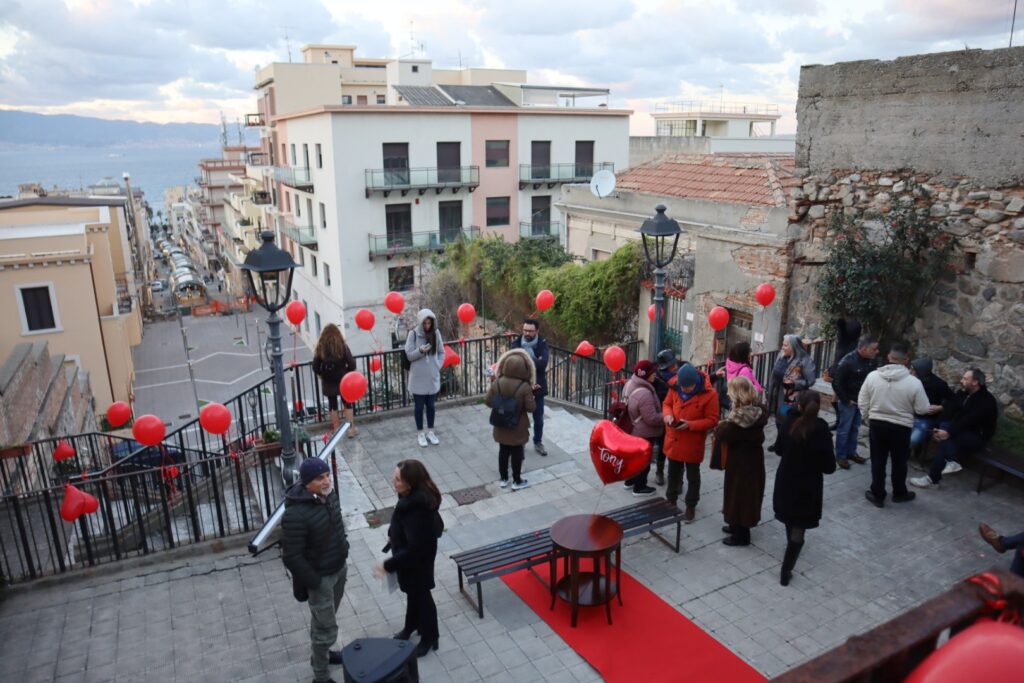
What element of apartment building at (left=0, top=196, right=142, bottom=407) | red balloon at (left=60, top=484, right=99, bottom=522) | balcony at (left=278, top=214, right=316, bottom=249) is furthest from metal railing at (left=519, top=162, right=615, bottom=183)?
red balloon at (left=60, top=484, right=99, bottom=522)

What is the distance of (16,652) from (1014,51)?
11.5m

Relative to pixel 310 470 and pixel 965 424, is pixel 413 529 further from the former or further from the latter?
pixel 965 424

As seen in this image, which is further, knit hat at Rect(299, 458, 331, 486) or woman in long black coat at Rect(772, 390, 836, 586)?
woman in long black coat at Rect(772, 390, 836, 586)

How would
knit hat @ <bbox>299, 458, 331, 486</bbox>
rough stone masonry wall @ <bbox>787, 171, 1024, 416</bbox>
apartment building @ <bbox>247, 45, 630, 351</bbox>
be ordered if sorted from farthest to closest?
apartment building @ <bbox>247, 45, 630, 351</bbox> → rough stone masonry wall @ <bbox>787, 171, 1024, 416</bbox> → knit hat @ <bbox>299, 458, 331, 486</bbox>

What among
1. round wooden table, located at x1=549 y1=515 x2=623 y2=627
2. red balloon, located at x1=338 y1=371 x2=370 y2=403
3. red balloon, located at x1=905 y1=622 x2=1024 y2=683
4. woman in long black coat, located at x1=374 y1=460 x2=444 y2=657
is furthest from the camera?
red balloon, located at x1=338 y1=371 x2=370 y2=403

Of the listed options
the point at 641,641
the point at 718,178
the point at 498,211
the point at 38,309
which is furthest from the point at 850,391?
the point at 498,211

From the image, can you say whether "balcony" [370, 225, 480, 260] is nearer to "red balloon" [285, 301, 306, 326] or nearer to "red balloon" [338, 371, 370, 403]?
"red balloon" [285, 301, 306, 326]

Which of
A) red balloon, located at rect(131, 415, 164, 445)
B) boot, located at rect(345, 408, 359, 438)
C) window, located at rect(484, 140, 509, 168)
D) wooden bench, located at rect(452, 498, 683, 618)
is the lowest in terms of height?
boot, located at rect(345, 408, 359, 438)

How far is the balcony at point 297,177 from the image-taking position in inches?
1390

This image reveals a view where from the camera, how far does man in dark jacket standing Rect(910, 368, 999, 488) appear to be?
7371mm

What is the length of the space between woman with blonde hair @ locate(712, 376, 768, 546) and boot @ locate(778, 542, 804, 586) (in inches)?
18.9

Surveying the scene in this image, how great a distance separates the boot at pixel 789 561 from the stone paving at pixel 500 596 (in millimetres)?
87

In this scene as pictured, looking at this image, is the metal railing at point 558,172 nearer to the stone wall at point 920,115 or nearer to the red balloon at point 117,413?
the stone wall at point 920,115

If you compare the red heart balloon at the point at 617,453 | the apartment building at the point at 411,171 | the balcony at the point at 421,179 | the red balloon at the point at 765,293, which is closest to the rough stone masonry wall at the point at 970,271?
the red balloon at the point at 765,293
